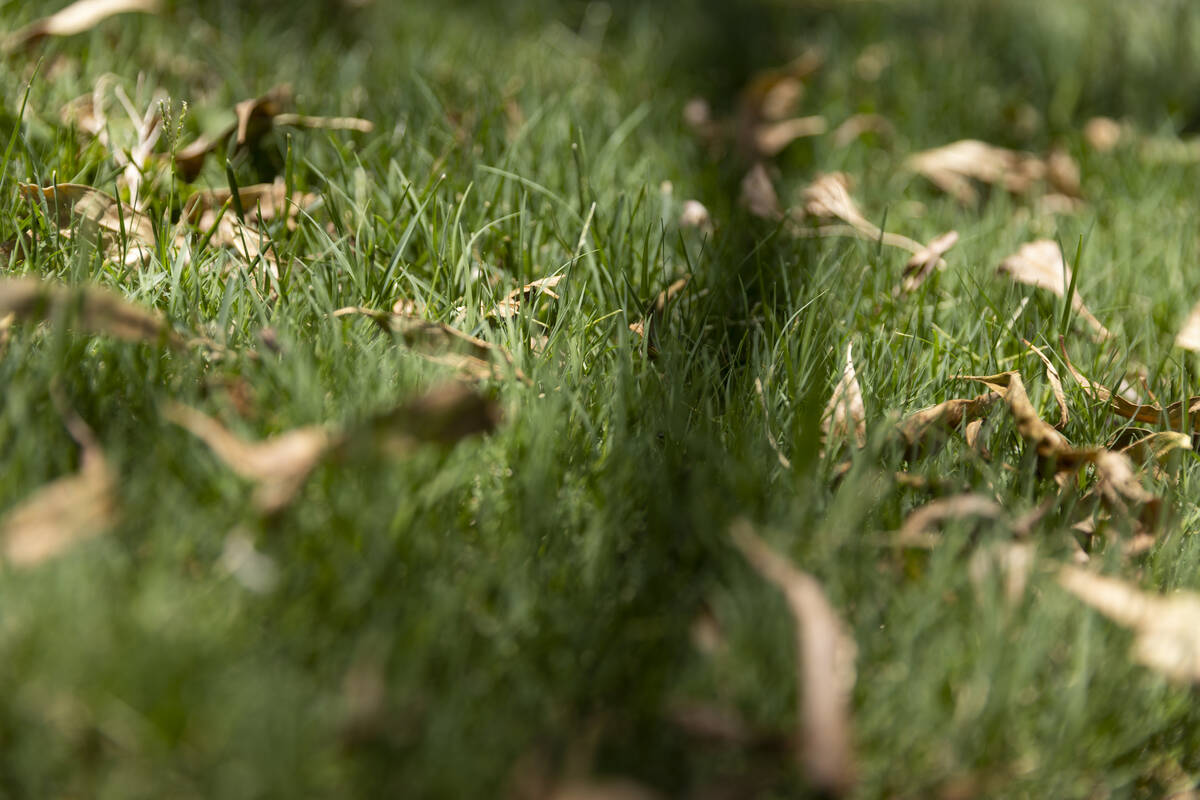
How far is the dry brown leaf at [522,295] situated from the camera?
71.8 inches

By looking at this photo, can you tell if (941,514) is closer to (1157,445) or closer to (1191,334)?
(1157,445)

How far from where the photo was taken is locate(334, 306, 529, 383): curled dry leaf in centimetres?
A: 162

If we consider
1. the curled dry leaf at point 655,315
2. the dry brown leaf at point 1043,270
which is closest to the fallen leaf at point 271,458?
the curled dry leaf at point 655,315

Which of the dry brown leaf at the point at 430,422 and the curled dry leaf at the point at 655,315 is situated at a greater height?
the dry brown leaf at the point at 430,422

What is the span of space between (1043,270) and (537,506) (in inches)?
59.0

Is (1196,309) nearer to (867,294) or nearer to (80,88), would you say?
(867,294)

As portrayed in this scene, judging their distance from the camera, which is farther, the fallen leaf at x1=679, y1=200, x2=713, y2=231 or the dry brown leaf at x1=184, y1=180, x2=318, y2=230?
the fallen leaf at x1=679, y1=200, x2=713, y2=231

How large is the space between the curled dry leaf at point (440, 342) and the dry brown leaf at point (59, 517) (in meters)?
0.53

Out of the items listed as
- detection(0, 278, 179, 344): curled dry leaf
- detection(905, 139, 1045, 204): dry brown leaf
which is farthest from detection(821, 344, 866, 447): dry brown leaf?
detection(905, 139, 1045, 204): dry brown leaf

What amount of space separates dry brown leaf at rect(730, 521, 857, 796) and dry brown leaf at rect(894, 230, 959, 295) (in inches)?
47.8

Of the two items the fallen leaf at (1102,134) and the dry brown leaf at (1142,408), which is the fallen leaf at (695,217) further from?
the fallen leaf at (1102,134)

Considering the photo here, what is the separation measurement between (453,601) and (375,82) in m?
1.98

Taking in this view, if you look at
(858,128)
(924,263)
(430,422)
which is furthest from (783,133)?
(430,422)

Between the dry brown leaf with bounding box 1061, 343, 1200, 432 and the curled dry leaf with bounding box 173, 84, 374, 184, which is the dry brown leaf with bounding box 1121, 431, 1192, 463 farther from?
the curled dry leaf with bounding box 173, 84, 374, 184
